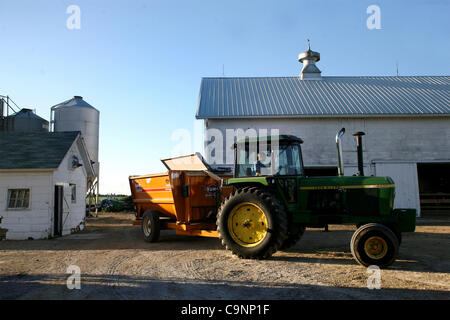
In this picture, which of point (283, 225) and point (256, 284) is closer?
point (256, 284)

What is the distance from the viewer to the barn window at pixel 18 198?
12.6 m

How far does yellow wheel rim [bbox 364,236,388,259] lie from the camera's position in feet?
21.0

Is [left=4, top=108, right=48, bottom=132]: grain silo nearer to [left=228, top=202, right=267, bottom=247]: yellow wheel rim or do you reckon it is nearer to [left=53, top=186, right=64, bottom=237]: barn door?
[left=53, top=186, right=64, bottom=237]: barn door

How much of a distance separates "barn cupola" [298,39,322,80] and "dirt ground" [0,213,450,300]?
16.1 meters

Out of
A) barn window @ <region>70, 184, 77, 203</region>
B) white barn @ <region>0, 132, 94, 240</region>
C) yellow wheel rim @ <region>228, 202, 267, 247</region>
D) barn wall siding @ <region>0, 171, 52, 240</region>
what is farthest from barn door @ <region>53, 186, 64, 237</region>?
yellow wheel rim @ <region>228, 202, 267, 247</region>

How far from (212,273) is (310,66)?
67.2ft

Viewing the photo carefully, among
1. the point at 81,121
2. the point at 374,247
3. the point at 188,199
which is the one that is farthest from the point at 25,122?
the point at 374,247

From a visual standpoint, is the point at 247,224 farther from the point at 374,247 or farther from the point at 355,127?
the point at 355,127

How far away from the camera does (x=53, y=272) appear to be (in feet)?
21.8

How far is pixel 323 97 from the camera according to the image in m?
20.6
